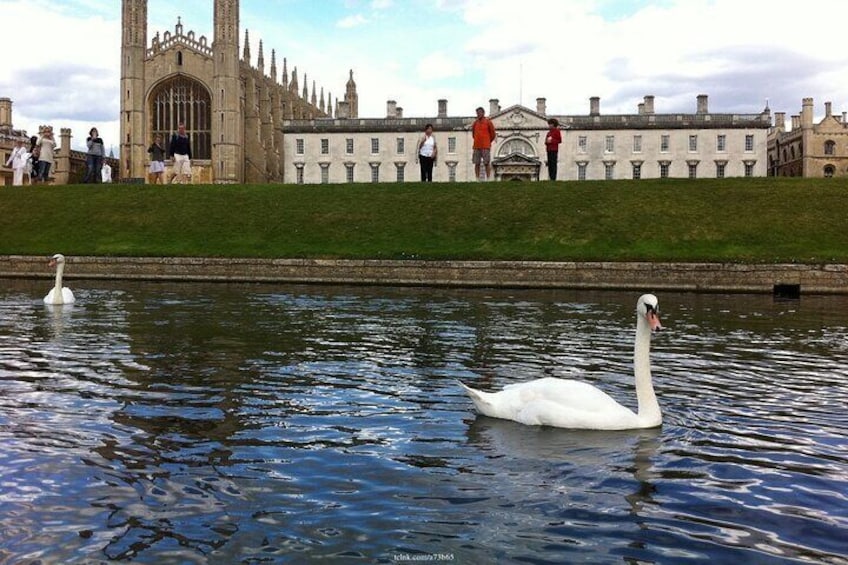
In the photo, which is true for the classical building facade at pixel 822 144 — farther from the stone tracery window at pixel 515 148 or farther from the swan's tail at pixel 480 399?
the swan's tail at pixel 480 399

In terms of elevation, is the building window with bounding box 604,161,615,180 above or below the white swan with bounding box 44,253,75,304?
above

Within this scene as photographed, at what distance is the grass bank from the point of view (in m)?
29.6

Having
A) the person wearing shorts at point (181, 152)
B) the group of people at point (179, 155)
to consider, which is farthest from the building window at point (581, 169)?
the person wearing shorts at point (181, 152)

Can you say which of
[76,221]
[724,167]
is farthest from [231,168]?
[724,167]

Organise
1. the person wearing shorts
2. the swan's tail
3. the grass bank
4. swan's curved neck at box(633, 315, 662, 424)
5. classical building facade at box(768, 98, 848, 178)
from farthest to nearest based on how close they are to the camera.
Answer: classical building facade at box(768, 98, 848, 178), the person wearing shorts, the grass bank, the swan's tail, swan's curved neck at box(633, 315, 662, 424)

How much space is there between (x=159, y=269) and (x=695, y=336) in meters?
21.1

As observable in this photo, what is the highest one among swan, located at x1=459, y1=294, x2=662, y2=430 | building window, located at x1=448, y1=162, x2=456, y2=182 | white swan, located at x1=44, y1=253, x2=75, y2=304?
building window, located at x1=448, y1=162, x2=456, y2=182

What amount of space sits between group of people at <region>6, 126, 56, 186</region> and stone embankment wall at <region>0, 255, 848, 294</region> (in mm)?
10750

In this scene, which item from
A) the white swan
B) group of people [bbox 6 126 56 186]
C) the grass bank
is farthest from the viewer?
group of people [bbox 6 126 56 186]

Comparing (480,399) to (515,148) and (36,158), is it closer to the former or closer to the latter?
(36,158)

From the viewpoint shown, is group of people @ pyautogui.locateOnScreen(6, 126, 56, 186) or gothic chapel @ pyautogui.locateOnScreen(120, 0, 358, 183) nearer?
group of people @ pyautogui.locateOnScreen(6, 126, 56, 186)

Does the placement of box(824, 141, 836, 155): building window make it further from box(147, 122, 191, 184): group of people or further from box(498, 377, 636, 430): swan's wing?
box(498, 377, 636, 430): swan's wing

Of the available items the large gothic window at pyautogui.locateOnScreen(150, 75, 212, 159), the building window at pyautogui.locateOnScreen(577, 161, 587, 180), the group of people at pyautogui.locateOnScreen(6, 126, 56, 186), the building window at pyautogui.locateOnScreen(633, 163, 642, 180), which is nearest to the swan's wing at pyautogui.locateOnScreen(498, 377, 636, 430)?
the group of people at pyautogui.locateOnScreen(6, 126, 56, 186)

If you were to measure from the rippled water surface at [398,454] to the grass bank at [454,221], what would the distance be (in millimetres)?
15755
